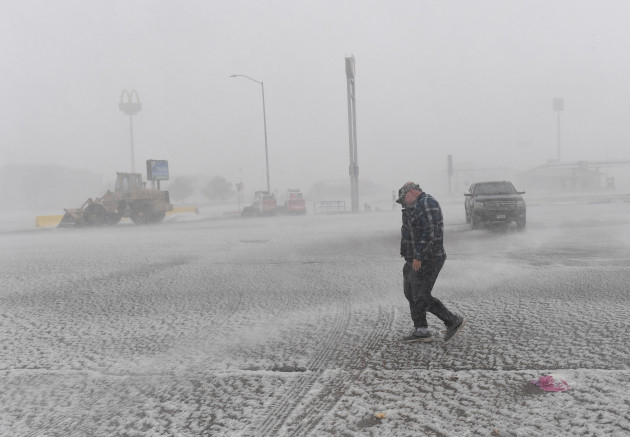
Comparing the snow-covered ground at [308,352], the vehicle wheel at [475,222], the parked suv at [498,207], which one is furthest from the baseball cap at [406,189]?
the vehicle wheel at [475,222]

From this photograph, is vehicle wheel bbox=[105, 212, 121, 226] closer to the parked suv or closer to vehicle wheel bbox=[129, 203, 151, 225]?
vehicle wheel bbox=[129, 203, 151, 225]

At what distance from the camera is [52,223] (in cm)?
3120

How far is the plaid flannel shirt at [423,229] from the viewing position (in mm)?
5152

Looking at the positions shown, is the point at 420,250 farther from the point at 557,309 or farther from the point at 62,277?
the point at 62,277

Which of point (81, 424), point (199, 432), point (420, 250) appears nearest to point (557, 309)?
point (420, 250)

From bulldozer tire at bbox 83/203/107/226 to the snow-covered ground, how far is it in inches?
575

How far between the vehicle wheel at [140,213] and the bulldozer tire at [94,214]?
1.32 meters

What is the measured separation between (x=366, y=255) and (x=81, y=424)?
9.29m

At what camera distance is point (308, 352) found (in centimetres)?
518

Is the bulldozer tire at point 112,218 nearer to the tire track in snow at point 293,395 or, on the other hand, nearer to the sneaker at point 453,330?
the tire track in snow at point 293,395

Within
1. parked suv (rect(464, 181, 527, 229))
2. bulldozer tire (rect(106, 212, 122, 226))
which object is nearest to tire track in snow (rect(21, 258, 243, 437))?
parked suv (rect(464, 181, 527, 229))

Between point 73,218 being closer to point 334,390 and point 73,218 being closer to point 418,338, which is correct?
point 418,338

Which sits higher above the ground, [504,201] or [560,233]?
[504,201]

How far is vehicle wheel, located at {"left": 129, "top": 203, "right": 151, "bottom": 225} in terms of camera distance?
25.9 meters
